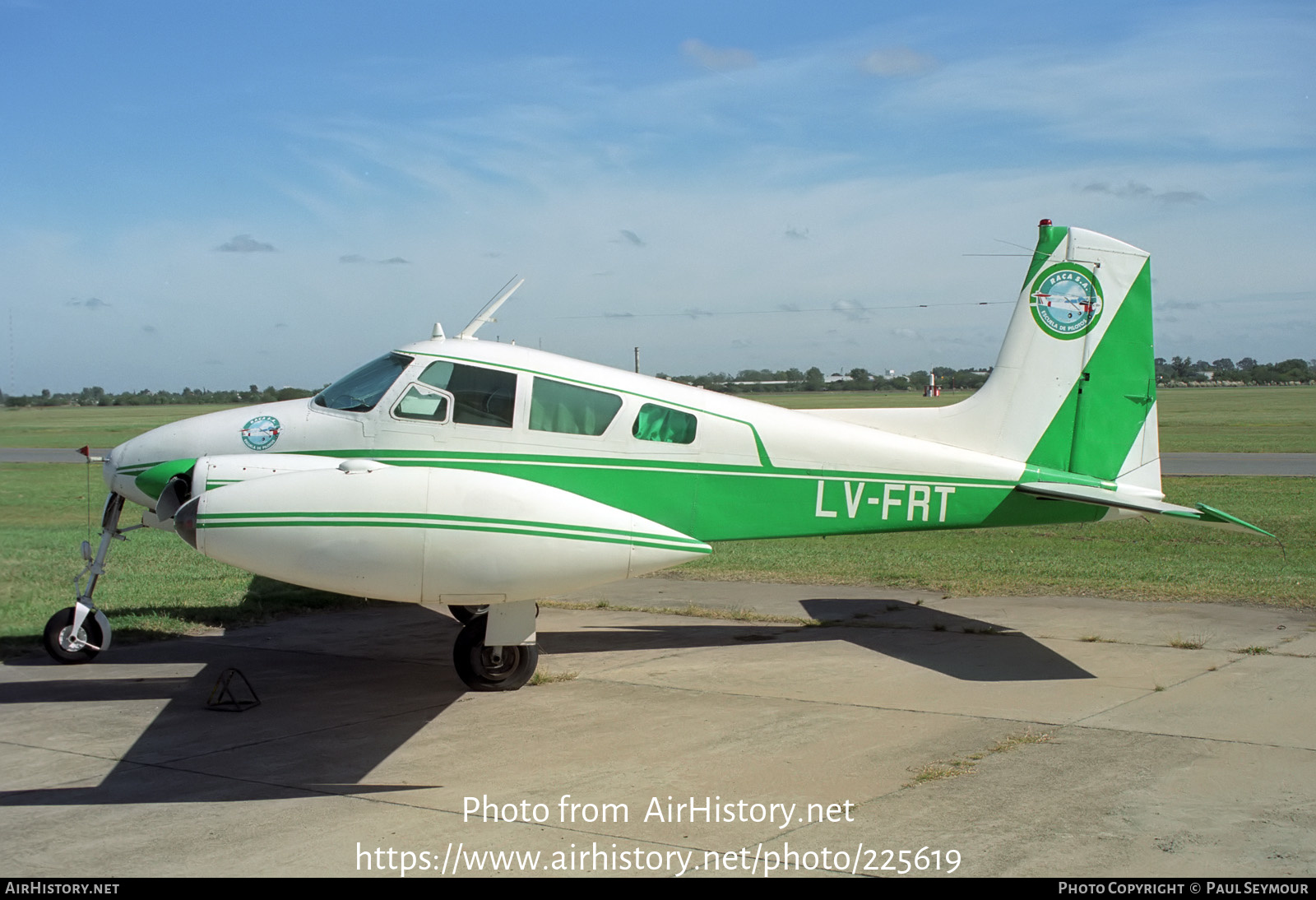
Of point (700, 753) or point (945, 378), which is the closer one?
point (700, 753)

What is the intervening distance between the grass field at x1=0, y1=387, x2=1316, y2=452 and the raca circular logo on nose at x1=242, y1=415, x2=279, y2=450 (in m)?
16.7

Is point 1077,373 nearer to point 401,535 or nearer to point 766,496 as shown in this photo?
point 766,496

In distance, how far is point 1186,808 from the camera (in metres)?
5.51

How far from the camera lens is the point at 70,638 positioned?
9.07m

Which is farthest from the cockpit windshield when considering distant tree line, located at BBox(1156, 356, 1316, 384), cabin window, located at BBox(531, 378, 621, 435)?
distant tree line, located at BBox(1156, 356, 1316, 384)

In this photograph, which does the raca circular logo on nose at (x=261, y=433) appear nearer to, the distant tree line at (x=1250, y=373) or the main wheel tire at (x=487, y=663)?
the main wheel tire at (x=487, y=663)

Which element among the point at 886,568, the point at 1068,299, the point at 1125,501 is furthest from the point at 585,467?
the point at 886,568

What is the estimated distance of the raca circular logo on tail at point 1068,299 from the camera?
955 centimetres

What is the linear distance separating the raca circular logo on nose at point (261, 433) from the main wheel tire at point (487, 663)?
2227 mm

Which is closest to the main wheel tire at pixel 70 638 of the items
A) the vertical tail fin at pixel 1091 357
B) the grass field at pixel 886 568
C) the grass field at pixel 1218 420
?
the grass field at pixel 886 568

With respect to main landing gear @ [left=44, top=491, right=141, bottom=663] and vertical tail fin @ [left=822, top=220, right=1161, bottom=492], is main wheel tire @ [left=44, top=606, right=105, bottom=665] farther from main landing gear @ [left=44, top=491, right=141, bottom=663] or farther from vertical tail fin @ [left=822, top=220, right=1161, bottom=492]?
vertical tail fin @ [left=822, top=220, right=1161, bottom=492]

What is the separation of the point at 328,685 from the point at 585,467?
9.17 ft

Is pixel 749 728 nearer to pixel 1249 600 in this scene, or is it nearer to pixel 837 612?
pixel 837 612

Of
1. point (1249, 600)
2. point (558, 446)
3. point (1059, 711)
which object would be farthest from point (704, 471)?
point (1249, 600)
